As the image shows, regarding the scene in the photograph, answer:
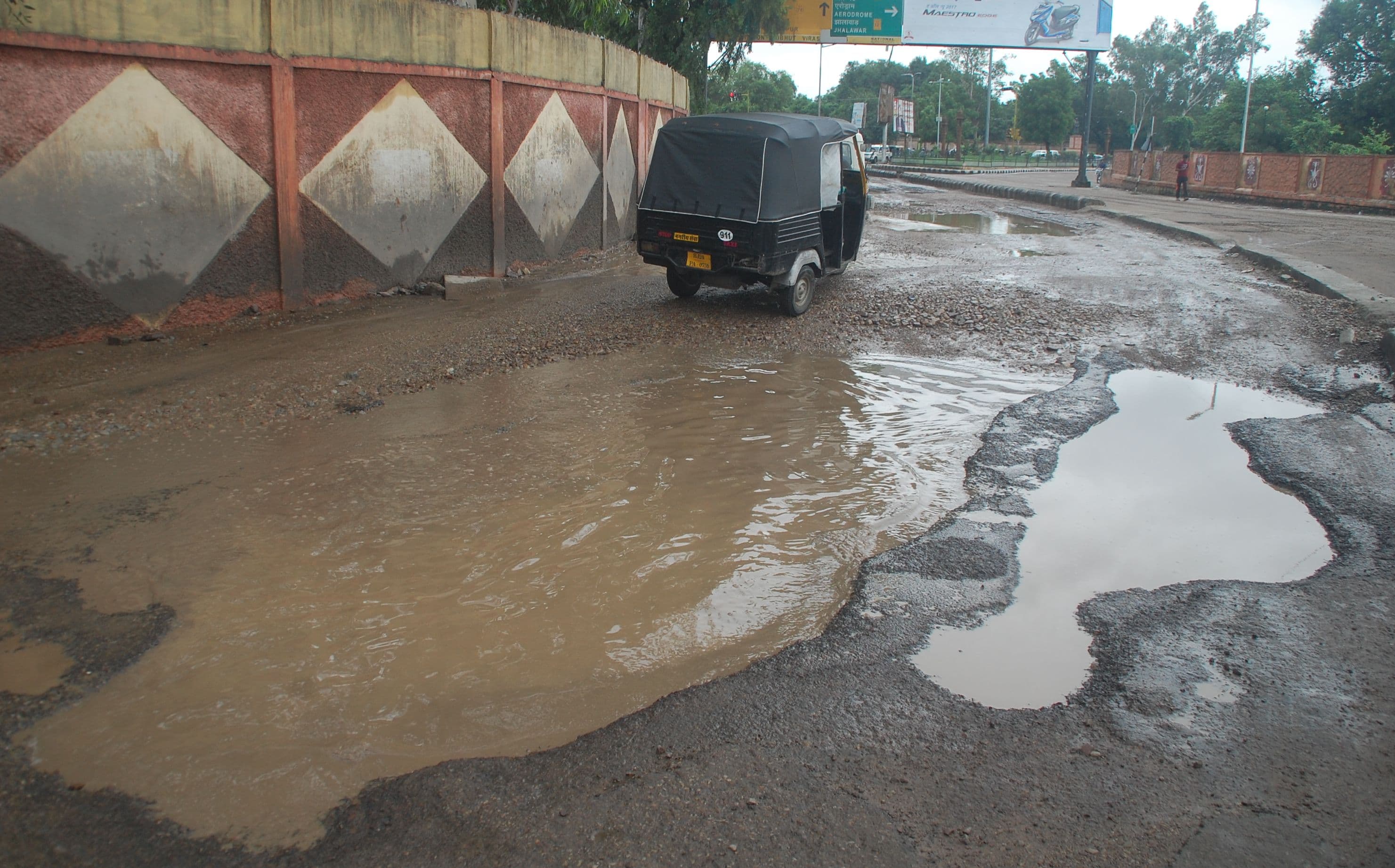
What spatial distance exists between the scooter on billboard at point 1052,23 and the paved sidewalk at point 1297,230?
7498 millimetres

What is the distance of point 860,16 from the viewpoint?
33375mm

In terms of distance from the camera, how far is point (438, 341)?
8164 millimetres

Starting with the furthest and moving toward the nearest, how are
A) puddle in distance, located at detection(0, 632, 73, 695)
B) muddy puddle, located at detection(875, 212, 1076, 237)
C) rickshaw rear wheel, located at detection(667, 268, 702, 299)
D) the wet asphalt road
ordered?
muddy puddle, located at detection(875, 212, 1076, 237), rickshaw rear wheel, located at detection(667, 268, 702, 299), puddle in distance, located at detection(0, 632, 73, 695), the wet asphalt road

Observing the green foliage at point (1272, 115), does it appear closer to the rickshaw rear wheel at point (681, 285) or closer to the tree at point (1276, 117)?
the tree at point (1276, 117)

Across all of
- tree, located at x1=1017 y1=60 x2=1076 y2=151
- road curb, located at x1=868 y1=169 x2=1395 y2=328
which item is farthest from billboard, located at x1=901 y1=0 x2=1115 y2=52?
tree, located at x1=1017 y1=60 x2=1076 y2=151

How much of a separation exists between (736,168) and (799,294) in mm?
1419

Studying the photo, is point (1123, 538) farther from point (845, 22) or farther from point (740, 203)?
point (845, 22)

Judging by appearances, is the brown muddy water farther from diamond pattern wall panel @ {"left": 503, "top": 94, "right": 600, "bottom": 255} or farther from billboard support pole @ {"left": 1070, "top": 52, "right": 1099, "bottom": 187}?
billboard support pole @ {"left": 1070, "top": 52, "right": 1099, "bottom": 187}

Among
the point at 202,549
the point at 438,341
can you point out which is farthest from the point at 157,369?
the point at 202,549

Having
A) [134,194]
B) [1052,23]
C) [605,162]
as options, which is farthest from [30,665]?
[1052,23]

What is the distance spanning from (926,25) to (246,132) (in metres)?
30.9

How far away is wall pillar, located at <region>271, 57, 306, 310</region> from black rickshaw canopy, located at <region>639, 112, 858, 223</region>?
3.17 meters

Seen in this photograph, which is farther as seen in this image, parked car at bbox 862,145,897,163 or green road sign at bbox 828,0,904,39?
parked car at bbox 862,145,897,163

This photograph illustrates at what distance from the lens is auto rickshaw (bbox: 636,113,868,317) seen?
29.8 ft
